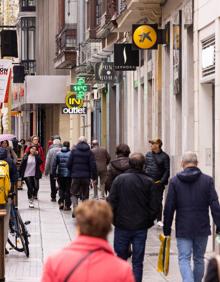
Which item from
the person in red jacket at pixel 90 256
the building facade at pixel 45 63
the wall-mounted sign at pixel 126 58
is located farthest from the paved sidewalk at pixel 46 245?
the building facade at pixel 45 63

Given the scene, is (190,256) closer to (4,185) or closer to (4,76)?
(4,185)

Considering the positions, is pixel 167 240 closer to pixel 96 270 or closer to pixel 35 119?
pixel 96 270

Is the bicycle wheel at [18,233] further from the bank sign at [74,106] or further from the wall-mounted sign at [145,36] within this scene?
the bank sign at [74,106]

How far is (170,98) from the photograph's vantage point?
2259 cm

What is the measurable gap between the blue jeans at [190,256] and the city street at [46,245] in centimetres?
178

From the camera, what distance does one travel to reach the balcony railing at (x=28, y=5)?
212 feet

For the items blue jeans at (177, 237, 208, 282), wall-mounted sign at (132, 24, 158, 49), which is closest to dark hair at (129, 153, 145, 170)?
blue jeans at (177, 237, 208, 282)

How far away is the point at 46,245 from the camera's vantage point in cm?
1827

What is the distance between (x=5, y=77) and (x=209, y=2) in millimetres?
4008

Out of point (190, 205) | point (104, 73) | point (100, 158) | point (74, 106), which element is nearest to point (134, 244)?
point (190, 205)

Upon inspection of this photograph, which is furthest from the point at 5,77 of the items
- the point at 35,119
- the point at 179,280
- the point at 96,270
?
the point at 35,119

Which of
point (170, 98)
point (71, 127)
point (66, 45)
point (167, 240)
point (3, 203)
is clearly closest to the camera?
point (167, 240)

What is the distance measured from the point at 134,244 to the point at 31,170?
1520 cm

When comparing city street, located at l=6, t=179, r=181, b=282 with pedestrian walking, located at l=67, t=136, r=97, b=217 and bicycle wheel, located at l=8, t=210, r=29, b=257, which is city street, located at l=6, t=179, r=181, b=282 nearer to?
bicycle wheel, located at l=8, t=210, r=29, b=257
